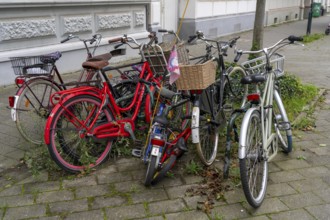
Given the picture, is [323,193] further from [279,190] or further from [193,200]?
[193,200]

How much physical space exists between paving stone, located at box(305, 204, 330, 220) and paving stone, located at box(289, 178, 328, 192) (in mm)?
285

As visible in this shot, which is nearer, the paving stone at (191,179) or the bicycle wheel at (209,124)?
the paving stone at (191,179)

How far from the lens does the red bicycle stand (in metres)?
3.53

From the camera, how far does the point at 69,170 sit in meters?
3.65

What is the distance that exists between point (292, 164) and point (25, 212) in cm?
258

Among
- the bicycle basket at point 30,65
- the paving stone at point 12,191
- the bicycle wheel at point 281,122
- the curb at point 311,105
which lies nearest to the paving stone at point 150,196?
the paving stone at point 12,191

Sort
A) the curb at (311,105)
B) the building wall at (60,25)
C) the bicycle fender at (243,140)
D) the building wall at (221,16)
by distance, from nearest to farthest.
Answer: the bicycle fender at (243,140), the curb at (311,105), the building wall at (60,25), the building wall at (221,16)

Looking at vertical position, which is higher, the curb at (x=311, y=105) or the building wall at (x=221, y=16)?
the building wall at (x=221, y=16)

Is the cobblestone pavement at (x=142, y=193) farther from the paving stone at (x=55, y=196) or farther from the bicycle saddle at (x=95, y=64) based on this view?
the bicycle saddle at (x=95, y=64)

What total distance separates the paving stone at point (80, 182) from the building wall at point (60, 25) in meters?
3.65

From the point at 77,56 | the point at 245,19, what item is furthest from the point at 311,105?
the point at 245,19

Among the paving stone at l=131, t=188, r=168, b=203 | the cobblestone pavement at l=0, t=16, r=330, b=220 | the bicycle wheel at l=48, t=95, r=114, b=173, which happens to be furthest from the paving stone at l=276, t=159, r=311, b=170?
the bicycle wheel at l=48, t=95, r=114, b=173

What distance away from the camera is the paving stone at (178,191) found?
3393 mm

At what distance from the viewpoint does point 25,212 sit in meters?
3.14
